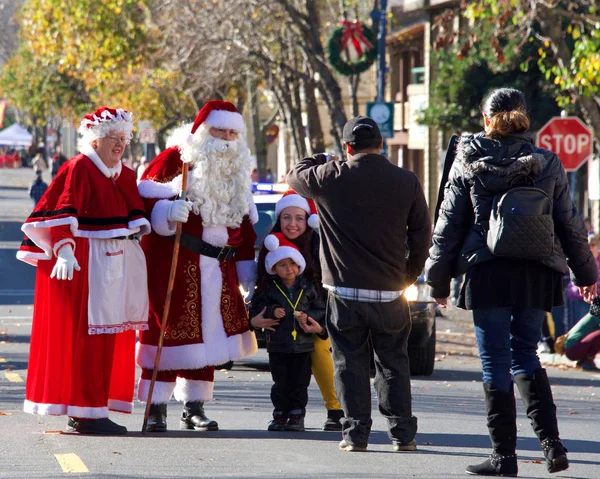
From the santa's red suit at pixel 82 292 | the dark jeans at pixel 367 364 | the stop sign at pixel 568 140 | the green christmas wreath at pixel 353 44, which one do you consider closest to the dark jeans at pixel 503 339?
the dark jeans at pixel 367 364

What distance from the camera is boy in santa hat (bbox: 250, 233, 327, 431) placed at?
25.6 ft

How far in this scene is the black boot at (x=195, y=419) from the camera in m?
7.75

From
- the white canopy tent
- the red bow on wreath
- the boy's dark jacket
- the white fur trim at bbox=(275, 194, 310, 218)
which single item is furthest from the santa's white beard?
the white canopy tent

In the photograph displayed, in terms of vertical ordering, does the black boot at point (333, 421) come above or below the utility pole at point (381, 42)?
below

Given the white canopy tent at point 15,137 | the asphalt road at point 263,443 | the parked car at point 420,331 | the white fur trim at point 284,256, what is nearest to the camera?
the asphalt road at point 263,443

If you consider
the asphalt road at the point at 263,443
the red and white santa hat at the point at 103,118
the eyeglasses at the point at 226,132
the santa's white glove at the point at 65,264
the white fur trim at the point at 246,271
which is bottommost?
the asphalt road at the point at 263,443

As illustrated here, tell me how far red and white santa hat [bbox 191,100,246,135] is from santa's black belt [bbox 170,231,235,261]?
0.67 meters

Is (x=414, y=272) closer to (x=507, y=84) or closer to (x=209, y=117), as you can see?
(x=209, y=117)

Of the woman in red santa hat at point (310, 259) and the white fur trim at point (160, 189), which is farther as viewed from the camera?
the woman in red santa hat at point (310, 259)

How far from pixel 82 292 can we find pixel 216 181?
1051 mm

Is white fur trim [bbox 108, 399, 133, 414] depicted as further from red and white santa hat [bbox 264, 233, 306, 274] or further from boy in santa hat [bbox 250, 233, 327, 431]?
red and white santa hat [bbox 264, 233, 306, 274]

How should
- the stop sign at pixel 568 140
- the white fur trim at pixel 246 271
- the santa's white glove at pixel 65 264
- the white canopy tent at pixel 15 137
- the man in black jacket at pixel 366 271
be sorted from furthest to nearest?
the white canopy tent at pixel 15 137
the stop sign at pixel 568 140
the white fur trim at pixel 246 271
the santa's white glove at pixel 65 264
the man in black jacket at pixel 366 271

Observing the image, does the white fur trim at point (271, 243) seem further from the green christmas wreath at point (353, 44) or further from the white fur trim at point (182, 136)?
the green christmas wreath at point (353, 44)

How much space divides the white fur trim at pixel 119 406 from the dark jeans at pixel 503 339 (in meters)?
2.41
